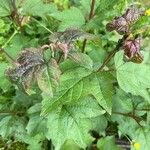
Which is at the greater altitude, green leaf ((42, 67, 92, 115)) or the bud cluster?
the bud cluster

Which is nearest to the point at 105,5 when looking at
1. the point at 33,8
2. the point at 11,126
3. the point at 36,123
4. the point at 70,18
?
the point at 70,18

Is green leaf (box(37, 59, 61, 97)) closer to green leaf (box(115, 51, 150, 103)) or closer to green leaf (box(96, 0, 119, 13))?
green leaf (box(115, 51, 150, 103))

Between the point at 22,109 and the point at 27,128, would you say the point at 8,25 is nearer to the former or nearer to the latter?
the point at 22,109

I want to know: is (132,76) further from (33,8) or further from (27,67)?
(33,8)

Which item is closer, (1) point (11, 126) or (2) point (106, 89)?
(2) point (106, 89)

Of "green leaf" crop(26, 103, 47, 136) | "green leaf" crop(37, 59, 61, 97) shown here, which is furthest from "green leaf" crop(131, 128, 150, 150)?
"green leaf" crop(37, 59, 61, 97)

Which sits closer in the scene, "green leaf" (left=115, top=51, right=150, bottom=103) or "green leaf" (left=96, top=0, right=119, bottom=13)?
"green leaf" (left=115, top=51, right=150, bottom=103)

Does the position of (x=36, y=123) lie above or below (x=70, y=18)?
below

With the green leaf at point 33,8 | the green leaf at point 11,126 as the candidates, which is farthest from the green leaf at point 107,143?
the green leaf at point 33,8
